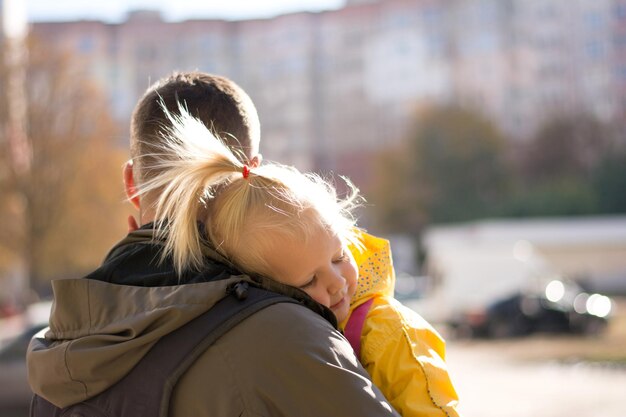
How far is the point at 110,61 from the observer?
83688 millimetres

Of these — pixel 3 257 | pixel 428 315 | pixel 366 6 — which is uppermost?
pixel 366 6

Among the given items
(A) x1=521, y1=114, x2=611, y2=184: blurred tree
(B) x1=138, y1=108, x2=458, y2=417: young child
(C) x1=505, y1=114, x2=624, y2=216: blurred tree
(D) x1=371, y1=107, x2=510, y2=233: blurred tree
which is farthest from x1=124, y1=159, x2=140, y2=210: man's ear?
(A) x1=521, y1=114, x2=611, y2=184: blurred tree

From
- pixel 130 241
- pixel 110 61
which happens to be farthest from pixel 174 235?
pixel 110 61

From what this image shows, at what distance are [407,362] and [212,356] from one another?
0.46 m

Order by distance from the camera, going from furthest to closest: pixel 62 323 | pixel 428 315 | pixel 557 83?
pixel 557 83
pixel 428 315
pixel 62 323

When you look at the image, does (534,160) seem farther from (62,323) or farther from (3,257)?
(62,323)

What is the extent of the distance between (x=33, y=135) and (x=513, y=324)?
1363 centimetres

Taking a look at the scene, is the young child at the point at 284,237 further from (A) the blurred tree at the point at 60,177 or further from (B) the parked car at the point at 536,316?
(A) the blurred tree at the point at 60,177

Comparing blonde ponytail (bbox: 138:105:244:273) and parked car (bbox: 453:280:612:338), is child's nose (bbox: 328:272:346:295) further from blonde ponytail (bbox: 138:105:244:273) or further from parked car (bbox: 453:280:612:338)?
parked car (bbox: 453:280:612:338)

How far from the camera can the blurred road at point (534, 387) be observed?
12.8 metres

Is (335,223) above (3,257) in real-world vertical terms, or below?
above

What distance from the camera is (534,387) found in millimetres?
15312

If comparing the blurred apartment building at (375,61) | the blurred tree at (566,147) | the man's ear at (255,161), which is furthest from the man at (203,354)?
the blurred apartment building at (375,61)

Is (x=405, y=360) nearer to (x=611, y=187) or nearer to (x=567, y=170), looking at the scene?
(x=611, y=187)
